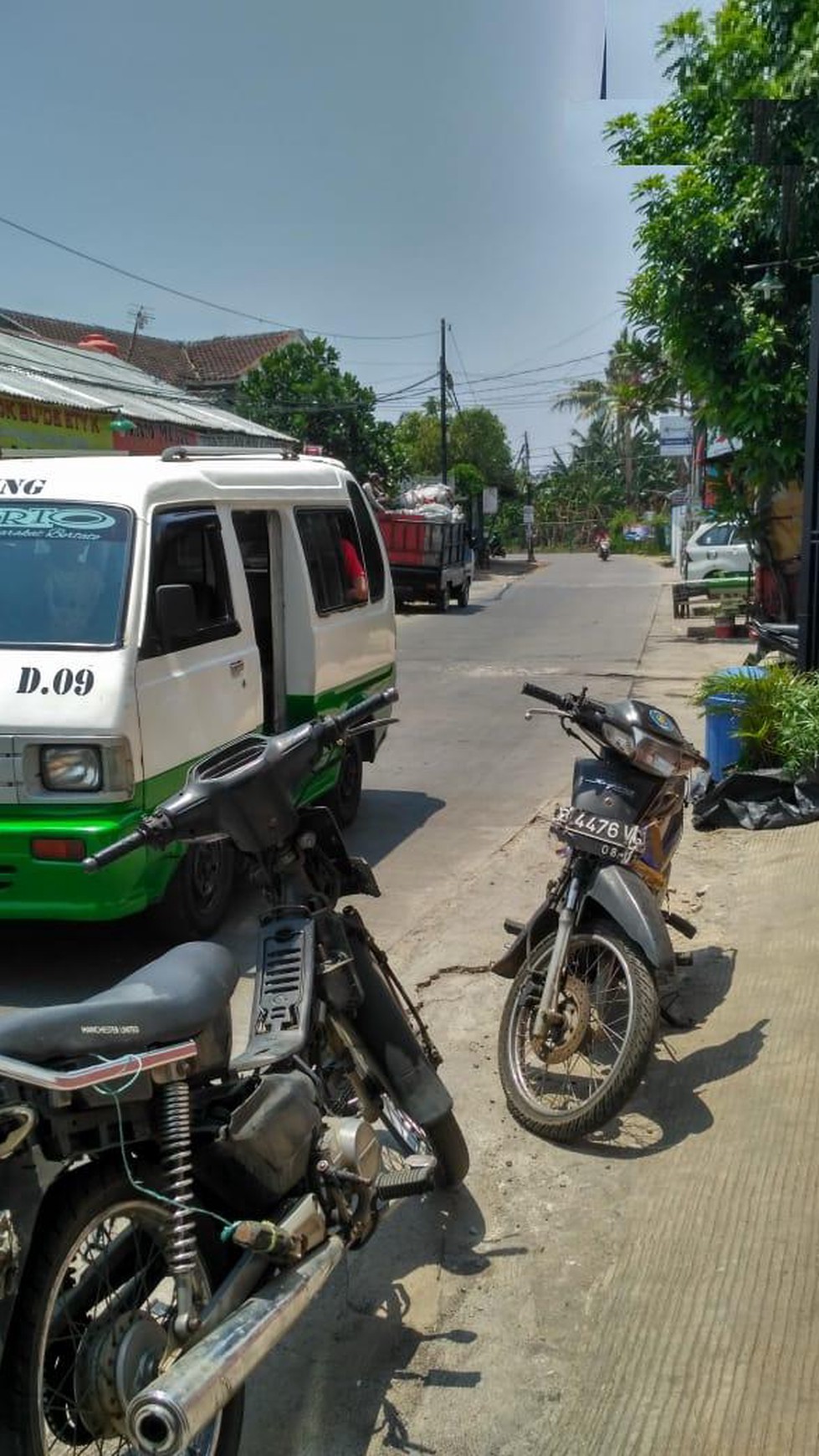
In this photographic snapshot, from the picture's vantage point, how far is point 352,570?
798 centimetres

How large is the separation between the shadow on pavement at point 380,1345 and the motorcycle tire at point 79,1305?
14.1 inches

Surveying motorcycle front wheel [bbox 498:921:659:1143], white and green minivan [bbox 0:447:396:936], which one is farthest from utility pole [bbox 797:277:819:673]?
motorcycle front wheel [bbox 498:921:659:1143]

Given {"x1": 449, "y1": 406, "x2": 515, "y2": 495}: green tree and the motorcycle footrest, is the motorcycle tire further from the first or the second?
{"x1": 449, "y1": 406, "x2": 515, "y2": 495}: green tree

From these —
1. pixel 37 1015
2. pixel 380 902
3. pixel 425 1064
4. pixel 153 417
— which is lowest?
pixel 380 902

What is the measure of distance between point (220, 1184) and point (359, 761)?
590 centimetres

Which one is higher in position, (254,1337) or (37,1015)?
(37,1015)

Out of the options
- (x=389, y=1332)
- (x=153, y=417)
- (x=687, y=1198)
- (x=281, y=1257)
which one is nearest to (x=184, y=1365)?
(x=281, y=1257)

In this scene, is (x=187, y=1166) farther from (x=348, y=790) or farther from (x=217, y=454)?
(x=348, y=790)

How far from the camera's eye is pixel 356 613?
26.0ft

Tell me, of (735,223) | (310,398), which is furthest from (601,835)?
(310,398)

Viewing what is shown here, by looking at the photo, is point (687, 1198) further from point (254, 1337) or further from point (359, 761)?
point (359, 761)

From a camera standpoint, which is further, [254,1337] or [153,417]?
[153,417]

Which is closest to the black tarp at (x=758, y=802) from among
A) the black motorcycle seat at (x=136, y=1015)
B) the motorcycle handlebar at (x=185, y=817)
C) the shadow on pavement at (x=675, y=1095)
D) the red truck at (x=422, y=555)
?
the shadow on pavement at (x=675, y=1095)

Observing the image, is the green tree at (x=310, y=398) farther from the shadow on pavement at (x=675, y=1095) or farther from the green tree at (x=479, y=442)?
the shadow on pavement at (x=675, y=1095)
